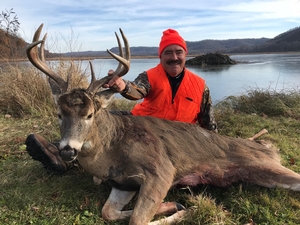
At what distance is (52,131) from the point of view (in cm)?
586

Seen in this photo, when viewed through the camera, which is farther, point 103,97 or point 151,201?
point 103,97

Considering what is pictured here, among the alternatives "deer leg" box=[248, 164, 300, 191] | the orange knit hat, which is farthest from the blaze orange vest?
"deer leg" box=[248, 164, 300, 191]

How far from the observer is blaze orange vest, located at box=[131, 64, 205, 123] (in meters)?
4.72

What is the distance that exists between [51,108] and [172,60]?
3.71 meters

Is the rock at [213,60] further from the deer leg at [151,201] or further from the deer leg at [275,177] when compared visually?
the deer leg at [151,201]

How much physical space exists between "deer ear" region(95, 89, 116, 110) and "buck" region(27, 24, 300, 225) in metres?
0.01

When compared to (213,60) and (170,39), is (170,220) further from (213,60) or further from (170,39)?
(213,60)

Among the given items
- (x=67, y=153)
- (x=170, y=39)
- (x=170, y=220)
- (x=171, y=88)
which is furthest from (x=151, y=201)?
(x=170, y=39)

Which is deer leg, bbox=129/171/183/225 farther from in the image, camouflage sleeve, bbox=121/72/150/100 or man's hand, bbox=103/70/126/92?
camouflage sleeve, bbox=121/72/150/100

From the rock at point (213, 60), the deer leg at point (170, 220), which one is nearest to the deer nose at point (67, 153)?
the deer leg at point (170, 220)

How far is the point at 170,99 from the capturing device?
15.6 feet

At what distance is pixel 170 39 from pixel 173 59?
309 millimetres

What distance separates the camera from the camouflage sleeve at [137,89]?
170 inches

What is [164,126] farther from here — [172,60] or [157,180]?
[172,60]
